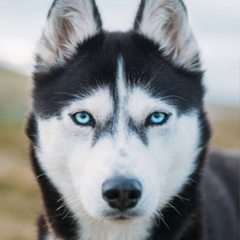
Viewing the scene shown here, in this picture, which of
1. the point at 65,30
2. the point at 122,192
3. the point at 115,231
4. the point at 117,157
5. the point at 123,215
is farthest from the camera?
the point at 65,30

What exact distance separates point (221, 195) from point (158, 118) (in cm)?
214

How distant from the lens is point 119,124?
4.62 metres

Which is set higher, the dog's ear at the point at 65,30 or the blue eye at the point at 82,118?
the dog's ear at the point at 65,30

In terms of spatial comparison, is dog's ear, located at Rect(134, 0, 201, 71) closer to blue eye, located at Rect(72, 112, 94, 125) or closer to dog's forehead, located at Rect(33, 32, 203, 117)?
dog's forehead, located at Rect(33, 32, 203, 117)

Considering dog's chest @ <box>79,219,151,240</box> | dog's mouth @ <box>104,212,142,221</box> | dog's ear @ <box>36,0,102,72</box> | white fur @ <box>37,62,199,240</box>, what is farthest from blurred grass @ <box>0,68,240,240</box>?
dog's mouth @ <box>104,212,142,221</box>

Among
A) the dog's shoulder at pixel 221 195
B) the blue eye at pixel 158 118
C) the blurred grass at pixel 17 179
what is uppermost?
the blue eye at pixel 158 118

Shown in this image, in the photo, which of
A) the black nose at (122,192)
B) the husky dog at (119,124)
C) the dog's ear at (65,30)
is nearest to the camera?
the black nose at (122,192)

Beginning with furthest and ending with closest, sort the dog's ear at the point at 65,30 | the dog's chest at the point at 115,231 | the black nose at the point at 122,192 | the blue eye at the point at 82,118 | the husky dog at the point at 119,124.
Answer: the dog's ear at the point at 65,30 → the dog's chest at the point at 115,231 → the blue eye at the point at 82,118 → the husky dog at the point at 119,124 → the black nose at the point at 122,192

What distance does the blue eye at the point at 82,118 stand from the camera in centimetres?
472

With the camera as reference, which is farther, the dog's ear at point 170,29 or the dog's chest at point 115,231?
the dog's ear at point 170,29

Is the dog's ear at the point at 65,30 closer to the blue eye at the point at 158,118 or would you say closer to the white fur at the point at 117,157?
the white fur at the point at 117,157

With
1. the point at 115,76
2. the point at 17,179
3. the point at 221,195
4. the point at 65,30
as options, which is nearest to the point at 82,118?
the point at 115,76

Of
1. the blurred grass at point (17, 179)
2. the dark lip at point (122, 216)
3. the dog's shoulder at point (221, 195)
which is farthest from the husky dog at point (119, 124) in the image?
the blurred grass at point (17, 179)

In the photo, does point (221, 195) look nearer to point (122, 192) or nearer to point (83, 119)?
point (83, 119)
